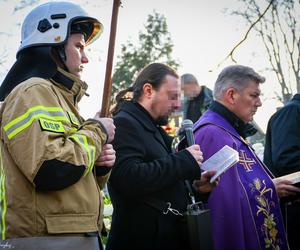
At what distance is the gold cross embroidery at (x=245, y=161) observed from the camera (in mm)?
3434

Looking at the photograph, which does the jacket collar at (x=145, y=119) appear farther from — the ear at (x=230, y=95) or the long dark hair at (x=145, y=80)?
the ear at (x=230, y=95)

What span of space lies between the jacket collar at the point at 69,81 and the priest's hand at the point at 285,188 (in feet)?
6.84

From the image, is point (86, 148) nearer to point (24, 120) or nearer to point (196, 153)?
point (24, 120)

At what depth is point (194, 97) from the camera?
691cm

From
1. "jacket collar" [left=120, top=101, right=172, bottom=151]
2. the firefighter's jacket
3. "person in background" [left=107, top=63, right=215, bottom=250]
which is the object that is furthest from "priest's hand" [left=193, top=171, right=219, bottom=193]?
the firefighter's jacket

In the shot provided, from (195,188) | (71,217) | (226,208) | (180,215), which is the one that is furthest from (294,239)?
(71,217)

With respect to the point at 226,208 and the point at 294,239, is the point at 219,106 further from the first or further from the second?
the point at 294,239

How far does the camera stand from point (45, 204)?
72.8 inches

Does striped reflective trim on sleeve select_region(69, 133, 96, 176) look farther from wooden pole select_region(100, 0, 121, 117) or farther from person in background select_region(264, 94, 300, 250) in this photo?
person in background select_region(264, 94, 300, 250)

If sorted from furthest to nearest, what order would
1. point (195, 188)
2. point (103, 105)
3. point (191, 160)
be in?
point (195, 188) < point (191, 160) < point (103, 105)

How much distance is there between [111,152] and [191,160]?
0.69 m

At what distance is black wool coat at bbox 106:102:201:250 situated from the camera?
2.65m

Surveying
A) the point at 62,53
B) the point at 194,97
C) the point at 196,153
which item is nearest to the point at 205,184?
the point at 196,153

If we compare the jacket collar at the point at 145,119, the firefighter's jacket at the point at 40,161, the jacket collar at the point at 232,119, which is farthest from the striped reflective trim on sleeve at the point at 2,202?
the jacket collar at the point at 232,119
